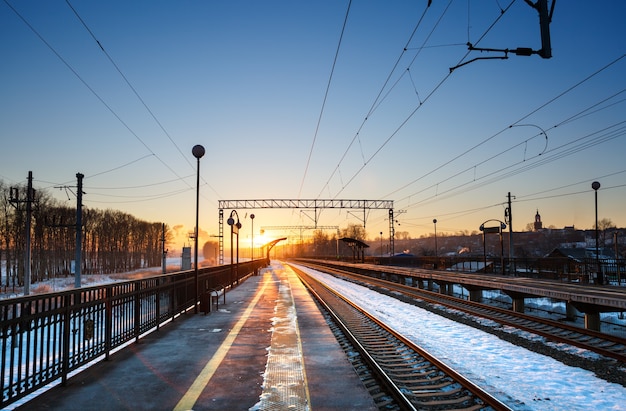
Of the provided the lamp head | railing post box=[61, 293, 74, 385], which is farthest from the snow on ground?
the lamp head

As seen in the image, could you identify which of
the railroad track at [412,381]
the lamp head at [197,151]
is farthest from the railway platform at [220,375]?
the lamp head at [197,151]

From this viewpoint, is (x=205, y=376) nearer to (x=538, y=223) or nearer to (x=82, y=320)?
(x=82, y=320)

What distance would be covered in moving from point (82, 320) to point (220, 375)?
3443 millimetres

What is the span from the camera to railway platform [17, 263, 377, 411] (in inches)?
209

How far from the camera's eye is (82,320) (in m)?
8.05

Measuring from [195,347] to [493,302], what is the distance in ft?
61.9

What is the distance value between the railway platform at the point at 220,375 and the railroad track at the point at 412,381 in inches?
16.9

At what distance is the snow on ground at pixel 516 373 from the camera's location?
606cm

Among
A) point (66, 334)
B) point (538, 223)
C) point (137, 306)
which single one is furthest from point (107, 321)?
point (538, 223)

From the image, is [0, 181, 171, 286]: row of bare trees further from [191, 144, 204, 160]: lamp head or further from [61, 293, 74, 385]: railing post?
[61, 293, 74, 385]: railing post

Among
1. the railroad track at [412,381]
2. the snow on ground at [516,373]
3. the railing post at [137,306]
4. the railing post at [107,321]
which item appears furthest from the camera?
the railing post at [137,306]

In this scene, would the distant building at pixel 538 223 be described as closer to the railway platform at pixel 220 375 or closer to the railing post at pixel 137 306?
the railway platform at pixel 220 375

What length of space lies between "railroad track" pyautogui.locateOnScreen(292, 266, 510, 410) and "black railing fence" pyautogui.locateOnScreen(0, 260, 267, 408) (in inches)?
184

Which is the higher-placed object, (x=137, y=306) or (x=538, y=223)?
(x=538, y=223)
